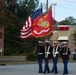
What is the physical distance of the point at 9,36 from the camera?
7606cm

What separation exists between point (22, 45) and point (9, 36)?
418cm

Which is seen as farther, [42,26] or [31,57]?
[31,57]

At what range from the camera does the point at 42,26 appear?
36.8 meters

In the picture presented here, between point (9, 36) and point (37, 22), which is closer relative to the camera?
point (37, 22)

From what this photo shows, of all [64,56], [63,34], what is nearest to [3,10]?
[64,56]

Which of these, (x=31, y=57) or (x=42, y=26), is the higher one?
(x=42, y=26)

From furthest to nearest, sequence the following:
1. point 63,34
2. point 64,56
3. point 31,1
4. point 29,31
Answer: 1. point 31,1
2. point 63,34
3. point 29,31
4. point 64,56

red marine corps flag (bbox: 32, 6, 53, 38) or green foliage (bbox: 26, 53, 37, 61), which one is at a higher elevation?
red marine corps flag (bbox: 32, 6, 53, 38)

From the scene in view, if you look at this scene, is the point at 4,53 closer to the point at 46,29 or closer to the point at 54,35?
the point at 54,35

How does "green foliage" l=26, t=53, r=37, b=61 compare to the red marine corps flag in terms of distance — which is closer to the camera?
the red marine corps flag

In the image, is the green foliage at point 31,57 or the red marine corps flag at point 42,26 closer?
the red marine corps flag at point 42,26

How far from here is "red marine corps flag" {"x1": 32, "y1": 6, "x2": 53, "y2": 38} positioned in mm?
36312

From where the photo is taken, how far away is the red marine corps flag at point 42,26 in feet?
119

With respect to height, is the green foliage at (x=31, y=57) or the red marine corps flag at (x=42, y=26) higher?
the red marine corps flag at (x=42, y=26)
